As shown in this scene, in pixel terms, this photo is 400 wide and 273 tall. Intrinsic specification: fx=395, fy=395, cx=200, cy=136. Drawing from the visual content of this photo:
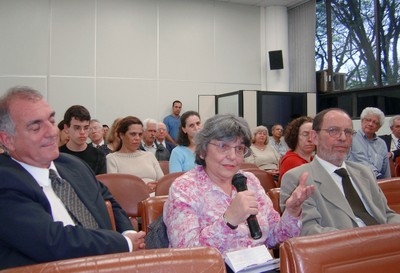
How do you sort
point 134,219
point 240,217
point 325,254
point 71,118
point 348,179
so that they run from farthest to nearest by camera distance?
point 71,118
point 134,219
point 348,179
point 240,217
point 325,254

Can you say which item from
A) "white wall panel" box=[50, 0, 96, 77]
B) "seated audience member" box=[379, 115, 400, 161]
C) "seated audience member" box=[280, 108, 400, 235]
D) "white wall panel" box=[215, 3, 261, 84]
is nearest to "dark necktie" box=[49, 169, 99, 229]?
"seated audience member" box=[280, 108, 400, 235]

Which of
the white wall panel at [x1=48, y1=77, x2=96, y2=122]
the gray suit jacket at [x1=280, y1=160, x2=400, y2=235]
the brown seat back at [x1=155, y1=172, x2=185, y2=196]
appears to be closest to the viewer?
the gray suit jacket at [x1=280, y1=160, x2=400, y2=235]

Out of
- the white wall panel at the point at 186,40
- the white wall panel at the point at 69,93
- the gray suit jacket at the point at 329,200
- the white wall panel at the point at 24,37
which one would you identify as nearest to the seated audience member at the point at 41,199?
the gray suit jacket at the point at 329,200

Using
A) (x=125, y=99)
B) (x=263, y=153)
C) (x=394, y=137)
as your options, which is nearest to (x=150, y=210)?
(x=263, y=153)

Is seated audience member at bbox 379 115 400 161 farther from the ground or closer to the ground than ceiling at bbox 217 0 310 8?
closer to the ground

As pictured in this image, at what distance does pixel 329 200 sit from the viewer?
211 cm

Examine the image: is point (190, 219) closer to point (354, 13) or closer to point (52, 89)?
point (52, 89)

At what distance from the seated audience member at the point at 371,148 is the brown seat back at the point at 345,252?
3189mm

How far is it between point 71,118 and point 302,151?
2128 millimetres

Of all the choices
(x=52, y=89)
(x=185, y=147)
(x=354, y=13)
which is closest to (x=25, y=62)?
(x=52, y=89)

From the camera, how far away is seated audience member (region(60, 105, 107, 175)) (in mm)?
3666

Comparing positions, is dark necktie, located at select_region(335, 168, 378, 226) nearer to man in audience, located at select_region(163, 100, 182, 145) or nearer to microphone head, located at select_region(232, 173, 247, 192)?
microphone head, located at select_region(232, 173, 247, 192)

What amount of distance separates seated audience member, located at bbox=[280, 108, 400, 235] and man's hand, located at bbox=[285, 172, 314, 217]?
0.24 meters

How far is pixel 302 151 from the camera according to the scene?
3451mm
